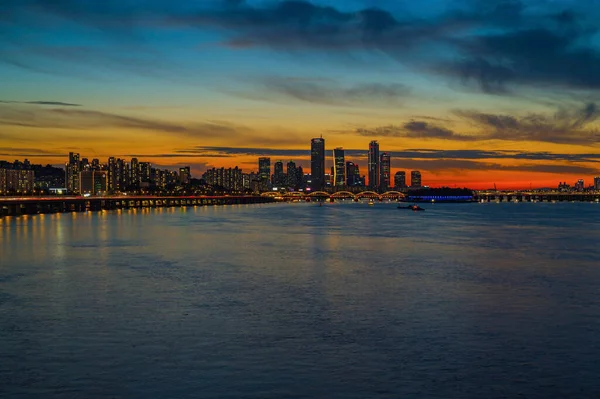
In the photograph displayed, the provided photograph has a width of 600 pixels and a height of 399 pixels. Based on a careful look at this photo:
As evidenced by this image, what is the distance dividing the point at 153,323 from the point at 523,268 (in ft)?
92.6

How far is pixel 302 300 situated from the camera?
96.2ft

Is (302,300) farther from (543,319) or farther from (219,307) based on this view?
(543,319)

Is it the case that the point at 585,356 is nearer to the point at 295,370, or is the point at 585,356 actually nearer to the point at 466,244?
the point at 295,370

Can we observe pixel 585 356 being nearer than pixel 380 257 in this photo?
Yes

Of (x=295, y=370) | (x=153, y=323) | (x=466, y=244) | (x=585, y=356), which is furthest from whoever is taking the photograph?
(x=466, y=244)

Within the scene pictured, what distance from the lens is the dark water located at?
1644cm

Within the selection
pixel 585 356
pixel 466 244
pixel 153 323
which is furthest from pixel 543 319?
pixel 466 244

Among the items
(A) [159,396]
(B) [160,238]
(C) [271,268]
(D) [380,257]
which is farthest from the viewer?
(B) [160,238]

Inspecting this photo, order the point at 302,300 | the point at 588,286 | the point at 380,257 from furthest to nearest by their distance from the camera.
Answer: the point at 380,257 → the point at 588,286 → the point at 302,300

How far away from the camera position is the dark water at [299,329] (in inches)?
647

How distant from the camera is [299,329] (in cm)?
2283

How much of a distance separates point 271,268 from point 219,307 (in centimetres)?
1562

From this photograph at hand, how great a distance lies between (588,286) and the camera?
34625 millimetres

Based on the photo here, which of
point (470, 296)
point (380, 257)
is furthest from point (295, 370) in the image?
point (380, 257)
